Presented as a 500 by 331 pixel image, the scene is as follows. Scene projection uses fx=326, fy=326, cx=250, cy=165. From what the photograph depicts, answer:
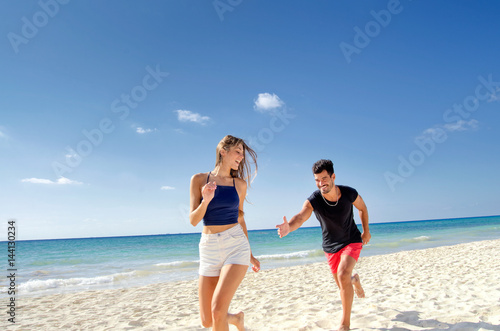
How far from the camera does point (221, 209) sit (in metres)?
3.29

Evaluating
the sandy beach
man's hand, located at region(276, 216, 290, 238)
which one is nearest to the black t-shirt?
man's hand, located at region(276, 216, 290, 238)

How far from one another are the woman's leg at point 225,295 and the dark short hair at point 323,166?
1577 mm

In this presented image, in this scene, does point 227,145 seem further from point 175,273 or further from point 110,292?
point 175,273

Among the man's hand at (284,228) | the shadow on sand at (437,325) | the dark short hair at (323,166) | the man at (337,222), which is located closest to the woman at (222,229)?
the man's hand at (284,228)

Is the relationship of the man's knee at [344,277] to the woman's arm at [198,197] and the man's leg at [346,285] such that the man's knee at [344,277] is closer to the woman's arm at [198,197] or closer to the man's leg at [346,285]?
the man's leg at [346,285]

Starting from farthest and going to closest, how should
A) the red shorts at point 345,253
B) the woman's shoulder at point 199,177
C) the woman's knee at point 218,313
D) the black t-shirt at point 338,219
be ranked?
the black t-shirt at point 338,219 < the red shorts at point 345,253 < the woman's shoulder at point 199,177 < the woman's knee at point 218,313

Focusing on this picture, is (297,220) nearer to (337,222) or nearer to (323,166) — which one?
(337,222)

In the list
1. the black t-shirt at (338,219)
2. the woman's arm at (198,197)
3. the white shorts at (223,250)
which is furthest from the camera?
the black t-shirt at (338,219)

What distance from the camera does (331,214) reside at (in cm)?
423

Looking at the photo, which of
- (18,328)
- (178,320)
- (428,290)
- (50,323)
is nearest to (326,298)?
(428,290)

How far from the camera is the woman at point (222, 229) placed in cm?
306

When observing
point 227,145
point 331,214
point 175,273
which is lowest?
point 175,273

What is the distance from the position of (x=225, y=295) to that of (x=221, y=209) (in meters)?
0.82

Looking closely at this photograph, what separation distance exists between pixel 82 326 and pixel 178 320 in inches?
68.1
